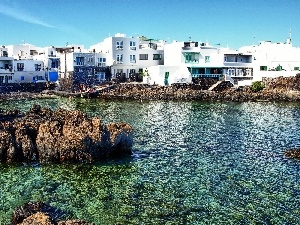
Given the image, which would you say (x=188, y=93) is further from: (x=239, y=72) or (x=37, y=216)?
(x=37, y=216)

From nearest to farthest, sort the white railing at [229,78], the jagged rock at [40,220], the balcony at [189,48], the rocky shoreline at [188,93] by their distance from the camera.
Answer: the jagged rock at [40,220] → the rocky shoreline at [188,93] → the white railing at [229,78] → the balcony at [189,48]

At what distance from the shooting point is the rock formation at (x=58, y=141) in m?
26.9

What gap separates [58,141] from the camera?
88.9ft

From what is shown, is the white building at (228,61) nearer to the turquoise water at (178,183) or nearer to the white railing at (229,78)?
Answer: the white railing at (229,78)

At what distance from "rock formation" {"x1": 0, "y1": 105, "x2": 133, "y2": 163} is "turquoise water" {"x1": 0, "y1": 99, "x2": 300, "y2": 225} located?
109 centimetres

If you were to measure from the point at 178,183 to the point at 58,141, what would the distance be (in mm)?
8466

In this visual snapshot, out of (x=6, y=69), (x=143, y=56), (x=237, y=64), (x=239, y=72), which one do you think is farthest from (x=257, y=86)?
(x=6, y=69)

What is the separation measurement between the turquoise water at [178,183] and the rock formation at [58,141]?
42.9 inches

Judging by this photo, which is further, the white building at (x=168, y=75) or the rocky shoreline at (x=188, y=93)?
the white building at (x=168, y=75)

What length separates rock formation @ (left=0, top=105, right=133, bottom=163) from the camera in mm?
26906

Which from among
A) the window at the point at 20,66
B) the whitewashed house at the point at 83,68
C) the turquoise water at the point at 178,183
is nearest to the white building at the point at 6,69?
the window at the point at 20,66

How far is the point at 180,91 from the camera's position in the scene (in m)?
80.1

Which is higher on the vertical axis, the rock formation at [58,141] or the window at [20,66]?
the window at [20,66]

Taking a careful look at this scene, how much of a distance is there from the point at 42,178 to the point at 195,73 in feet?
224
